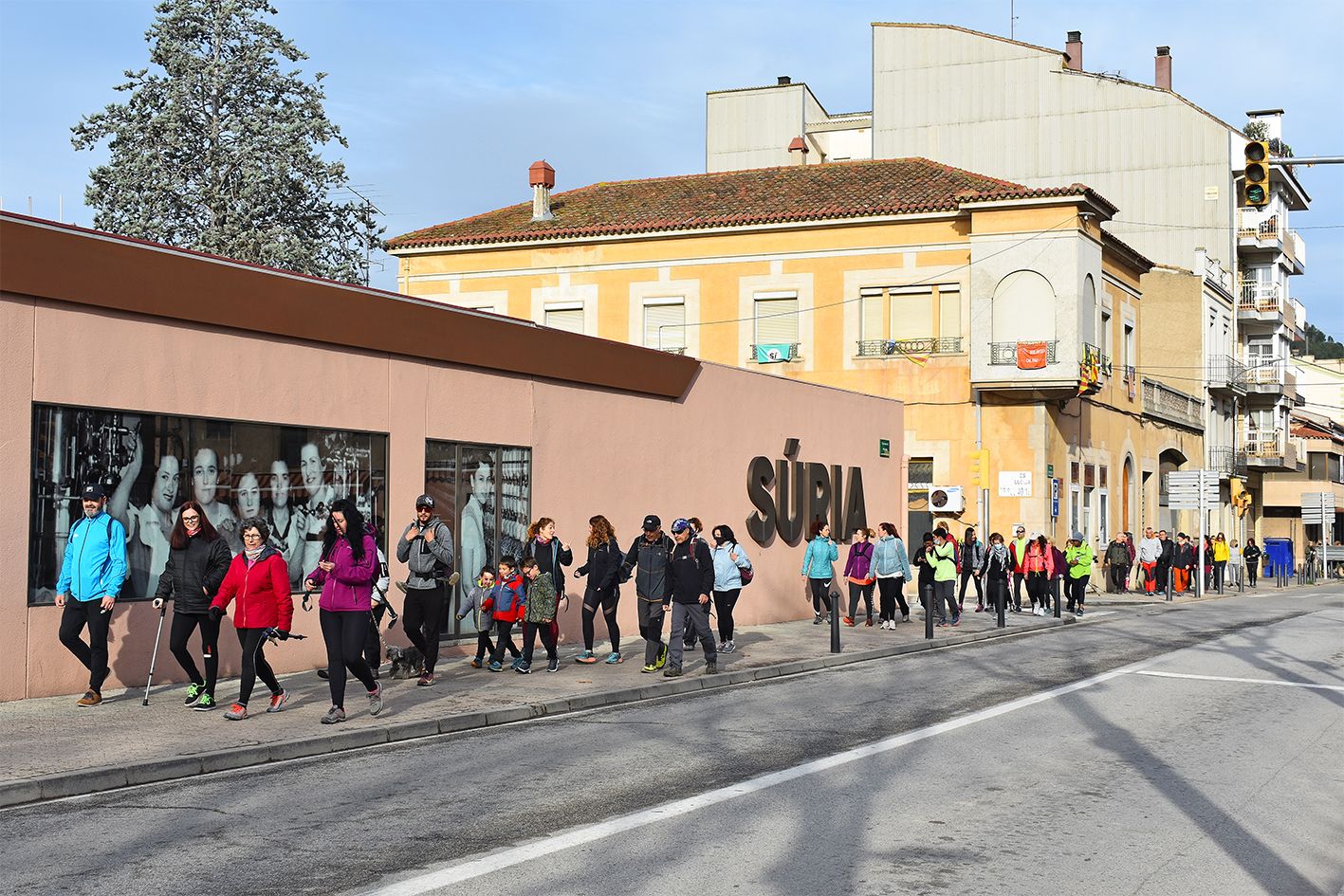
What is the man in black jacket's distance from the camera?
14984 millimetres

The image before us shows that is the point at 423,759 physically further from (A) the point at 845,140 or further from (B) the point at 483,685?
(A) the point at 845,140

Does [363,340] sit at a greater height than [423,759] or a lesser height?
greater

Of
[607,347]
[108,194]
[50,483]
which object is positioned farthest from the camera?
[108,194]

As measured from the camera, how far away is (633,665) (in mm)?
16406

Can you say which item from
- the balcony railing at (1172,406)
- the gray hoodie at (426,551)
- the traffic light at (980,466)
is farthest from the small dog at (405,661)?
the balcony railing at (1172,406)

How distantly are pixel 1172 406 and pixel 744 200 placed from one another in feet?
61.8

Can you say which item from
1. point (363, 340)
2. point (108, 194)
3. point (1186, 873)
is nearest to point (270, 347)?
point (363, 340)

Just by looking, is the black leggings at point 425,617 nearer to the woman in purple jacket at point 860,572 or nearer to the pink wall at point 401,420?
the pink wall at point 401,420

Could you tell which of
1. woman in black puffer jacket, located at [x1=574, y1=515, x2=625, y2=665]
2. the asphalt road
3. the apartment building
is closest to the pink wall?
woman in black puffer jacket, located at [x1=574, y1=515, x2=625, y2=665]

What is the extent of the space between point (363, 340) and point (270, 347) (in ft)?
Answer: 4.34

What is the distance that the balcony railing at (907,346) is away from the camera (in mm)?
36312

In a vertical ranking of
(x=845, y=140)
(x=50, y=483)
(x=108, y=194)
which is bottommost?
(x=50, y=483)

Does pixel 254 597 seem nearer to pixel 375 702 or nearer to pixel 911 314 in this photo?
pixel 375 702

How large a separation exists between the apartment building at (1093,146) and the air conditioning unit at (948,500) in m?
10.2
